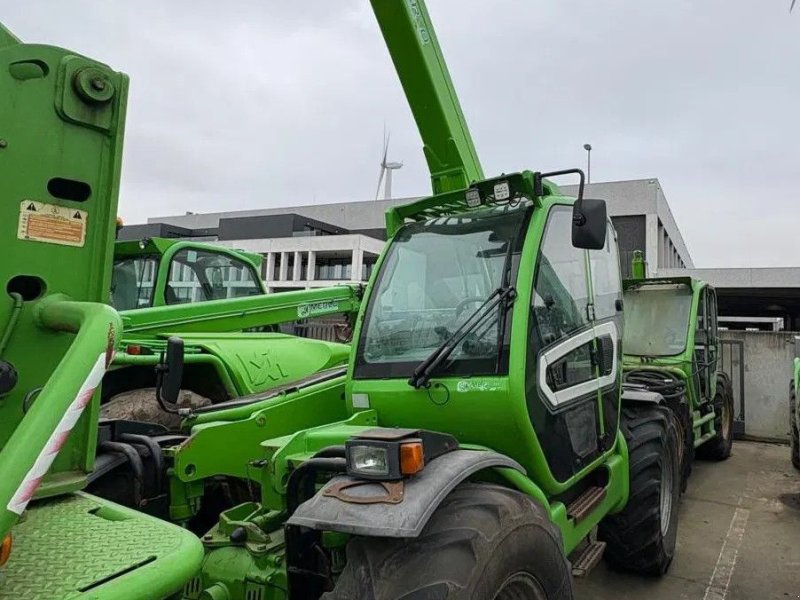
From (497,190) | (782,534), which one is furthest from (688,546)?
(497,190)

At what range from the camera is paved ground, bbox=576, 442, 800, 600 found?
4289 mm

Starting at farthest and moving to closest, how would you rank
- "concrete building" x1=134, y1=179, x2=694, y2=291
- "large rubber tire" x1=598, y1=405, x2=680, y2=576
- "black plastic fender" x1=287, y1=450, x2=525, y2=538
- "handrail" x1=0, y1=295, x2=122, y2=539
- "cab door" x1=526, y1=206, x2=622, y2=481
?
"concrete building" x1=134, y1=179, x2=694, y2=291, "large rubber tire" x1=598, y1=405, x2=680, y2=576, "cab door" x1=526, y1=206, x2=622, y2=481, "black plastic fender" x1=287, y1=450, x2=525, y2=538, "handrail" x1=0, y1=295, x2=122, y2=539

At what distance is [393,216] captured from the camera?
147 inches

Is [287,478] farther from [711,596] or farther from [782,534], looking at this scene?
[782,534]

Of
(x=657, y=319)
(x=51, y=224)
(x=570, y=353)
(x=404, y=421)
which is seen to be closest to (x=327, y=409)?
(x=404, y=421)

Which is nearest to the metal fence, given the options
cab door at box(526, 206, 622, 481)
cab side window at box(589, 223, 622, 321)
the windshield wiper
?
cab side window at box(589, 223, 622, 321)

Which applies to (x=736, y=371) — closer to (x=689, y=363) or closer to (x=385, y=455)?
(x=689, y=363)

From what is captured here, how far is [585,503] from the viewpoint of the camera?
340cm

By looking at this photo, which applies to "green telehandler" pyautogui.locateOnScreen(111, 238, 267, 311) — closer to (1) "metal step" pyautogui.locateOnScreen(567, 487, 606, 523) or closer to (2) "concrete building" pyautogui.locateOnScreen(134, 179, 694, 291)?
(1) "metal step" pyautogui.locateOnScreen(567, 487, 606, 523)

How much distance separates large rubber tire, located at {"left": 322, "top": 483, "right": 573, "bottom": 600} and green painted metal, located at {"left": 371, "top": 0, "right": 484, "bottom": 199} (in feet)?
8.07

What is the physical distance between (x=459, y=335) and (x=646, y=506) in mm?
2258

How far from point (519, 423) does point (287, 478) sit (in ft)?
3.69

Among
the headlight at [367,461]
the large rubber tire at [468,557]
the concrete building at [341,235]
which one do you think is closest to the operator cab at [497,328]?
the large rubber tire at [468,557]

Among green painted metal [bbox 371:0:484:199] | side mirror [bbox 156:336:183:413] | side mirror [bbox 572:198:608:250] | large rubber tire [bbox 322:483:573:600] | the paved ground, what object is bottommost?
the paved ground
